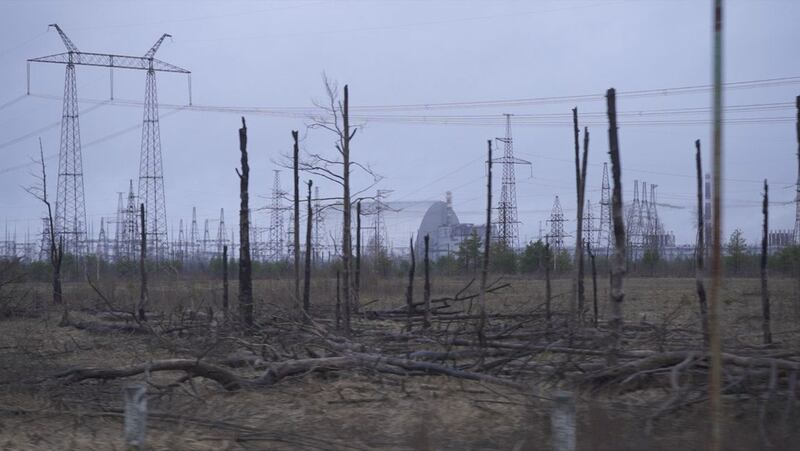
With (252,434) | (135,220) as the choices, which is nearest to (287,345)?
(252,434)

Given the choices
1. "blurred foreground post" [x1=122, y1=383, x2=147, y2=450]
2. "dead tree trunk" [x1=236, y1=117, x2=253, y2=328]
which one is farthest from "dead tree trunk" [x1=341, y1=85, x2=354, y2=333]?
"blurred foreground post" [x1=122, y1=383, x2=147, y2=450]

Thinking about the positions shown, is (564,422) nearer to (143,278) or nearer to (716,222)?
(716,222)

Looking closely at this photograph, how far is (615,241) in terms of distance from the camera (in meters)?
12.1

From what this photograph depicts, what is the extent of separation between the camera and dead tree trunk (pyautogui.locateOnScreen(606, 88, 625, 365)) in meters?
11.7

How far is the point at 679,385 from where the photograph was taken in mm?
10586

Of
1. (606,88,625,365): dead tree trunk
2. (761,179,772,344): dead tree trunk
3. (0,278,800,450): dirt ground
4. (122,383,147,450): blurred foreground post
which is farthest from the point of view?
(761,179,772,344): dead tree trunk

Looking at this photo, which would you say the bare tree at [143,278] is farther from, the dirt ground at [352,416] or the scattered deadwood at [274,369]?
the scattered deadwood at [274,369]

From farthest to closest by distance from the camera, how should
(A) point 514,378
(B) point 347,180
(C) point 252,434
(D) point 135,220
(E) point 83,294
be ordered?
(D) point 135,220 < (E) point 83,294 < (B) point 347,180 < (A) point 514,378 < (C) point 252,434

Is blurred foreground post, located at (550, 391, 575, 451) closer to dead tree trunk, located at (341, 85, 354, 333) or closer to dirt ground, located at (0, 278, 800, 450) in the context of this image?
dirt ground, located at (0, 278, 800, 450)

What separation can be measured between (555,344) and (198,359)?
550 centimetres

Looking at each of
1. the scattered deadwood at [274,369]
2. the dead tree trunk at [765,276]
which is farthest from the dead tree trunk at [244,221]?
the dead tree trunk at [765,276]

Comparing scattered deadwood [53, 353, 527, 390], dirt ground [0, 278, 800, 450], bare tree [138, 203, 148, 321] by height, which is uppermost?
bare tree [138, 203, 148, 321]

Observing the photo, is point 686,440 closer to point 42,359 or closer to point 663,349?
point 663,349

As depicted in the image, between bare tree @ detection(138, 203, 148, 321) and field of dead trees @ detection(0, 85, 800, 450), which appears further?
bare tree @ detection(138, 203, 148, 321)
